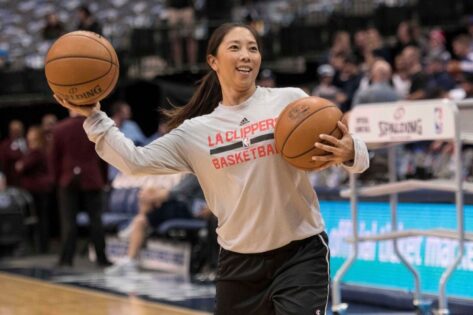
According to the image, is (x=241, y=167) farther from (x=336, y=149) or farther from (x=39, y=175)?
(x=39, y=175)

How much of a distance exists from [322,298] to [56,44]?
1.68 metres

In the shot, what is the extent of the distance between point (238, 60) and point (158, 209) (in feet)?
23.9

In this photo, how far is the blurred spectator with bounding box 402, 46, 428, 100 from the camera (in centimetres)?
1046

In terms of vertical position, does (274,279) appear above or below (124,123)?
below

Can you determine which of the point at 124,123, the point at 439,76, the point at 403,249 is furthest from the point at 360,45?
the point at 403,249

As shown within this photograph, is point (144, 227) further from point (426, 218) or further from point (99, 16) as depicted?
point (99, 16)

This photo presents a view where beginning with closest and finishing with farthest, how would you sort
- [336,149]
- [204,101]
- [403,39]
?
[336,149]
[204,101]
[403,39]

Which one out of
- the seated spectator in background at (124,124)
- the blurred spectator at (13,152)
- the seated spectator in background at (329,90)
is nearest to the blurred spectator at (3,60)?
the blurred spectator at (13,152)

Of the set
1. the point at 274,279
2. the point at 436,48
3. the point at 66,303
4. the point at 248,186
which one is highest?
the point at 436,48

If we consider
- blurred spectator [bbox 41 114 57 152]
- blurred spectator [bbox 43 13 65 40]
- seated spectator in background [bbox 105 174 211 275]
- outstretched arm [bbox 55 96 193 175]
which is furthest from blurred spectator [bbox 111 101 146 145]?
outstretched arm [bbox 55 96 193 175]

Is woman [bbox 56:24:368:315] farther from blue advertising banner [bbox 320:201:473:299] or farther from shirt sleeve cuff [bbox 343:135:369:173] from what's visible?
blue advertising banner [bbox 320:201:473:299]

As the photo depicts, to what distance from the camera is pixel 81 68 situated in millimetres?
4422

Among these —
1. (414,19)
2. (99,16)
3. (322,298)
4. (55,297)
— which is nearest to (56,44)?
(322,298)

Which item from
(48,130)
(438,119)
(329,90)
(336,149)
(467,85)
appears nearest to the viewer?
(336,149)
